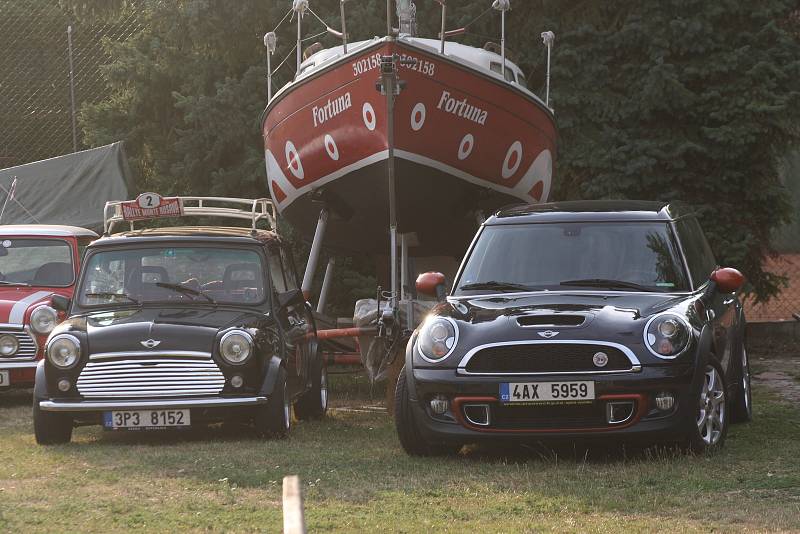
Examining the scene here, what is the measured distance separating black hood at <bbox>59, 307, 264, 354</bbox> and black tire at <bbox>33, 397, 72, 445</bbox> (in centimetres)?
52

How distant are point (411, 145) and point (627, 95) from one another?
537 cm

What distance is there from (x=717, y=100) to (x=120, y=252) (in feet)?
29.3

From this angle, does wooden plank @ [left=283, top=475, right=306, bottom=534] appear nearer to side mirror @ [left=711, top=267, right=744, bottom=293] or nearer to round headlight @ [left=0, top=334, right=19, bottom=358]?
side mirror @ [left=711, top=267, right=744, bottom=293]

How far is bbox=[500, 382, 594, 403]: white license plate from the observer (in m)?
8.28

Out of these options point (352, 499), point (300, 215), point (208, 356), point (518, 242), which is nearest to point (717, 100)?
point (300, 215)

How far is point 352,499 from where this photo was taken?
7.24m

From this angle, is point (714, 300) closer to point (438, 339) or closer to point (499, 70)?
point (438, 339)

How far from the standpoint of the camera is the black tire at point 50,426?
998cm

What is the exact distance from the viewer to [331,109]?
13750 mm

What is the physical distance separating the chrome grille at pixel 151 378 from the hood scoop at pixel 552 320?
238cm

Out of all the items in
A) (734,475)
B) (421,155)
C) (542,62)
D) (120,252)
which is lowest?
(734,475)

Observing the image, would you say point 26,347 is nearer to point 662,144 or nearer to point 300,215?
point 300,215

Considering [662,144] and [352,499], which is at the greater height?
[662,144]

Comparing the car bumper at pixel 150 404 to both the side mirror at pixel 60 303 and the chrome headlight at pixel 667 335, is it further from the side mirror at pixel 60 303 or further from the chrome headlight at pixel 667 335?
the chrome headlight at pixel 667 335
